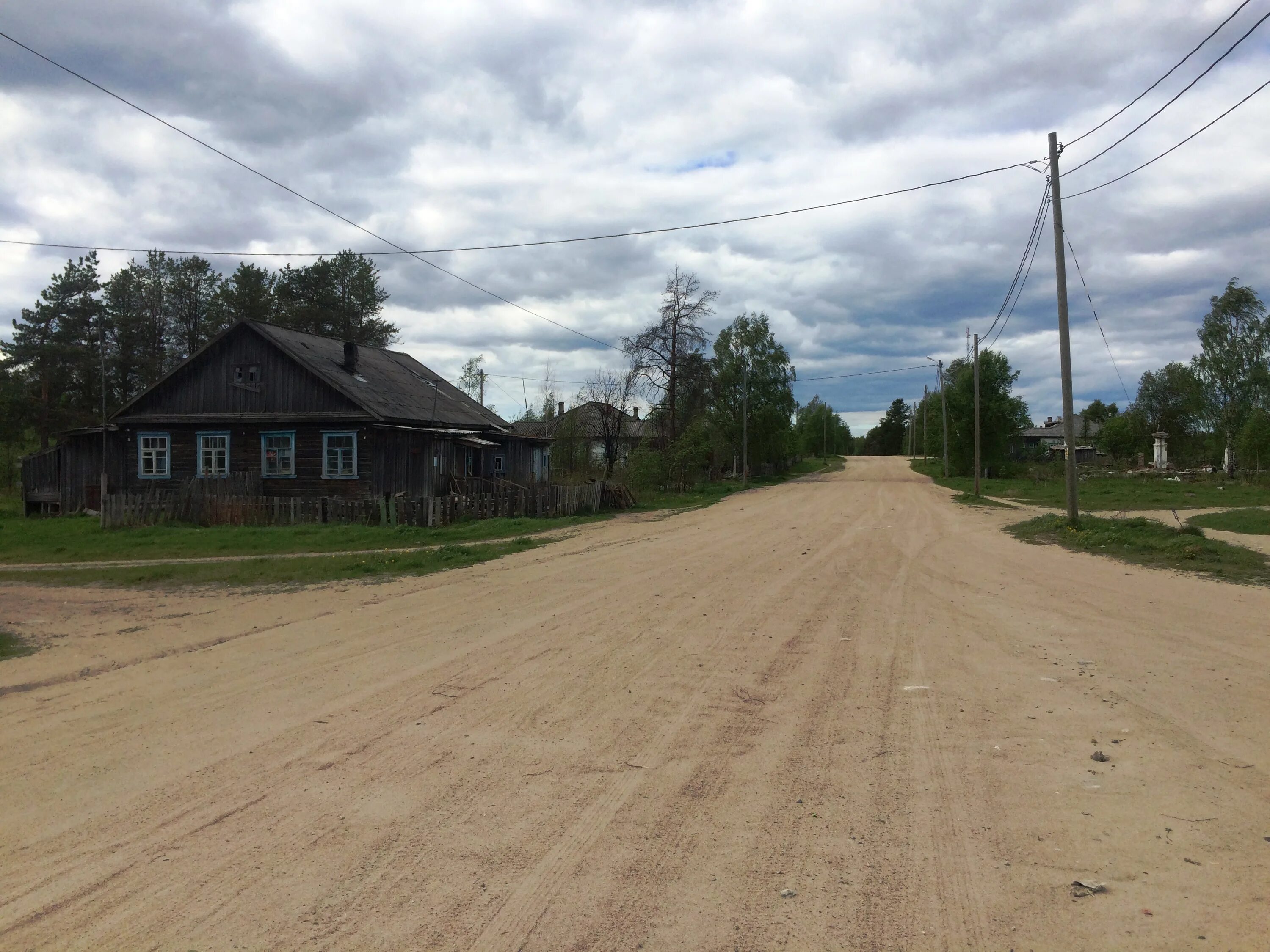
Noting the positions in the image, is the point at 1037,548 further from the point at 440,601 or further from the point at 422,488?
the point at 422,488

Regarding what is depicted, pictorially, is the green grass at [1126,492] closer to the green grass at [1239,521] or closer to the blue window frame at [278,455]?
the green grass at [1239,521]

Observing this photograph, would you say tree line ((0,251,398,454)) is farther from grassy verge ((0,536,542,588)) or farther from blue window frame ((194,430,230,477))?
grassy verge ((0,536,542,588))

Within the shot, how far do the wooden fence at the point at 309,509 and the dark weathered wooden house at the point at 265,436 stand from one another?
2.48 m

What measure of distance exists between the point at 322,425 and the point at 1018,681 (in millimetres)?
25897

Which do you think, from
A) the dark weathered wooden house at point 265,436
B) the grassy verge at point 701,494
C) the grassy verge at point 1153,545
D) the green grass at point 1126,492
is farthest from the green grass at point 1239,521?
the dark weathered wooden house at point 265,436

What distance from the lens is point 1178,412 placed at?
77.9m

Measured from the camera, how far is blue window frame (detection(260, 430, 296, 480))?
94.8ft

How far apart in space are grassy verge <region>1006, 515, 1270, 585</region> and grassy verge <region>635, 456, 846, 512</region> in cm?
1370

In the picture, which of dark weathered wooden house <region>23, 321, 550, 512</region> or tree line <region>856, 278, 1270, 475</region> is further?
tree line <region>856, 278, 1270, 475</region>

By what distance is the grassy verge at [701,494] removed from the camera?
3269cm

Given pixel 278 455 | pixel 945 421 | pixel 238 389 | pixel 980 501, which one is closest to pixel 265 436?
pixel 278 455

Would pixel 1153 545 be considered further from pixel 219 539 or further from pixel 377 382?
pixel 377 382

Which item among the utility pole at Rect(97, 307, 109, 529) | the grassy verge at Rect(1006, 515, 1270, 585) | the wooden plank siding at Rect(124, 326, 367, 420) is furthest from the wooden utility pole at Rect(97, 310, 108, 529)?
the grassy verge at Rect(1006, 515, 1270, 585)

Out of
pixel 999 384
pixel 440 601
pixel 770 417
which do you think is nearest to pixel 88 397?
pixel 770 417
